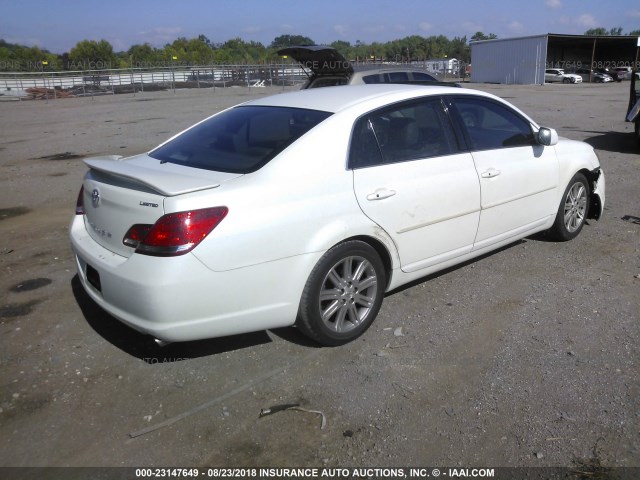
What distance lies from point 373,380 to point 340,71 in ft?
36.4

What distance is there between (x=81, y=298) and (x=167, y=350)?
1213 millimetres

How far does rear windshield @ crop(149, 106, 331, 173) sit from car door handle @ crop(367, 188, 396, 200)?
59cm

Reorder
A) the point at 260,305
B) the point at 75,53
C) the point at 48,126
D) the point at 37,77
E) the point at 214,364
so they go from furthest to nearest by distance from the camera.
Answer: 1. the point at 75,53
2. the point at 37,77
3. the point at 48,126
4. the point at 214,364
5. the point at 260,305

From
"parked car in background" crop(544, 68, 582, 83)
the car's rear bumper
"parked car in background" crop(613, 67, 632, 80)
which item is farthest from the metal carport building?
the car's rear bumper

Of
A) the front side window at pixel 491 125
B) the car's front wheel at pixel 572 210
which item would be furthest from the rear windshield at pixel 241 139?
the car's front wheel at pixel 572 210

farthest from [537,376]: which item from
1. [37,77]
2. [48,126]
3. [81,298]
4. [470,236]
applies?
[37,77]

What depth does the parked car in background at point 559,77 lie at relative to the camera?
48.1 meters

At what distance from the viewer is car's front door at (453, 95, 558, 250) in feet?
14.6

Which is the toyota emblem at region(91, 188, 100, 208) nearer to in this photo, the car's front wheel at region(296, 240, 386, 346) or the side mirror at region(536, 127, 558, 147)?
the car's front wheel at region(296, 240, 386, 346)

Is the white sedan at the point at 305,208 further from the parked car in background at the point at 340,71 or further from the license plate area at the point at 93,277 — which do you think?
the parked car in background at the point at 340,71

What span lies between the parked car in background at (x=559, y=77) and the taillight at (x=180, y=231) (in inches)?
1993

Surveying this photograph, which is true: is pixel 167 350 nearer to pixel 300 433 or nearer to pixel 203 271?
pixel 203 271

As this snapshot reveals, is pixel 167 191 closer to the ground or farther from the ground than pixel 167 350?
farther from the ground

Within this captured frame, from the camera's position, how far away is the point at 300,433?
9.52 feet
